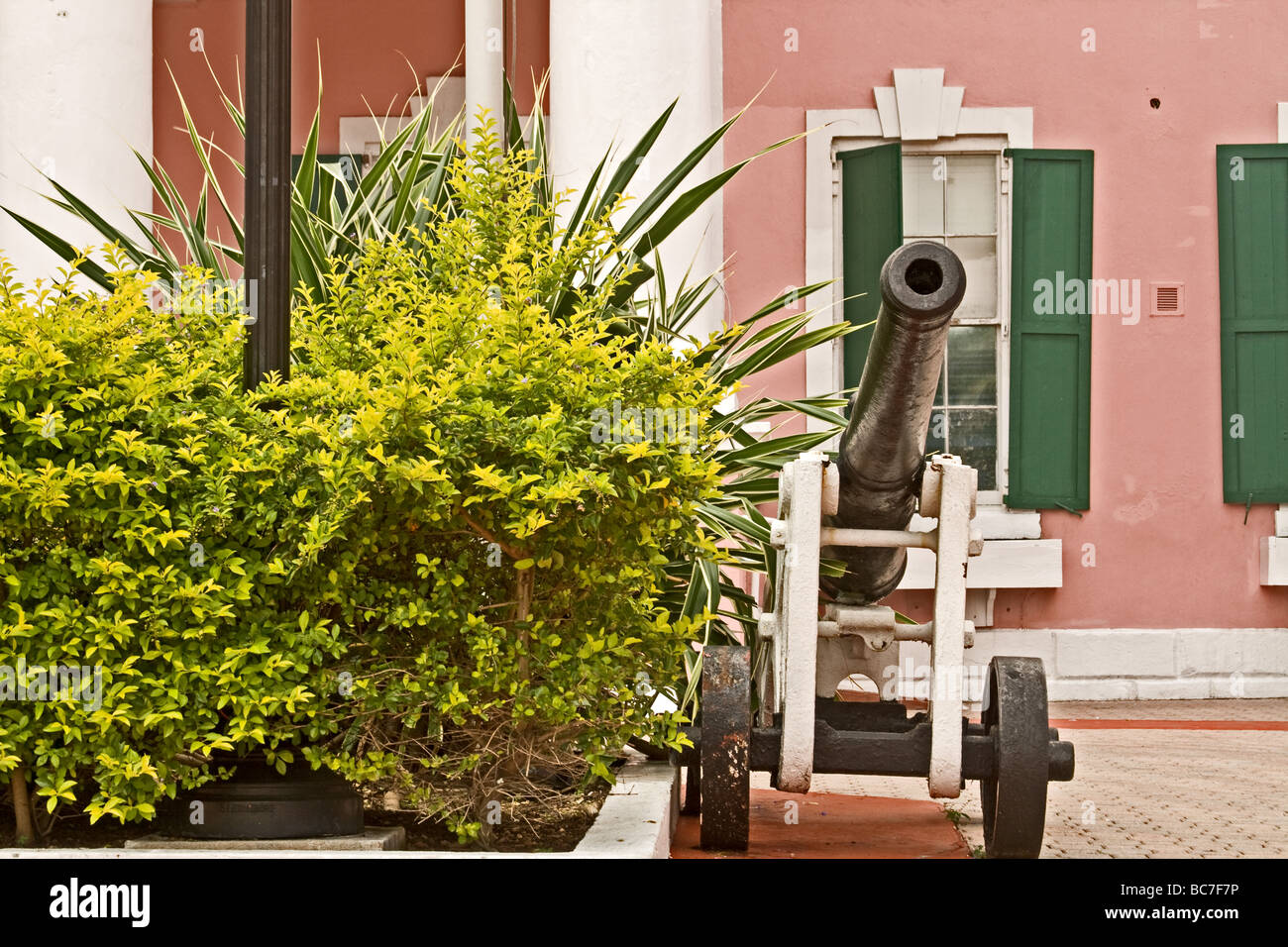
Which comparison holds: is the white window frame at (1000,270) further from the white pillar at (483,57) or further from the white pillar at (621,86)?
the white pillar at (483,57)

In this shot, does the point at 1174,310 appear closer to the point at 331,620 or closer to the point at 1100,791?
the point at 1100,791

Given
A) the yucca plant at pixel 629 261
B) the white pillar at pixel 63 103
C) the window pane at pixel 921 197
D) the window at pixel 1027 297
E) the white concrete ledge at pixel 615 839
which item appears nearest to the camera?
the white concrete ledge at pixel 615 839

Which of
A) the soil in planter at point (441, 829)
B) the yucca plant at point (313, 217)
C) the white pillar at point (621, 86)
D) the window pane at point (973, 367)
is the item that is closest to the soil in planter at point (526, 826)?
the soil in planter at point (441, 829)

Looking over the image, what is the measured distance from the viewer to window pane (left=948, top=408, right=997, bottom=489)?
29.5 feet

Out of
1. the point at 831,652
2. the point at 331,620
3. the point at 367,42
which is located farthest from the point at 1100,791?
the point at 367,42

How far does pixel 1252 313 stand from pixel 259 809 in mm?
7350

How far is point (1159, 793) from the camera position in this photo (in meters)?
Answer: 5.45

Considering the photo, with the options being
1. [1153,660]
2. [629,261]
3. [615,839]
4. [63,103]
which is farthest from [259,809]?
[1153,660]

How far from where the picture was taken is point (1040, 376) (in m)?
8.86

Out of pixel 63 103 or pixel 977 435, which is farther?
pixel 977 435

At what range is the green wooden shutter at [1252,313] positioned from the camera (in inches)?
348

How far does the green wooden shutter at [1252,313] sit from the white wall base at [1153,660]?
90 cm

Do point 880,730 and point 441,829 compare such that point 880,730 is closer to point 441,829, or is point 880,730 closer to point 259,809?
point 441,829

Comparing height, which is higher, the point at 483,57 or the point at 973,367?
the point at 483,57
